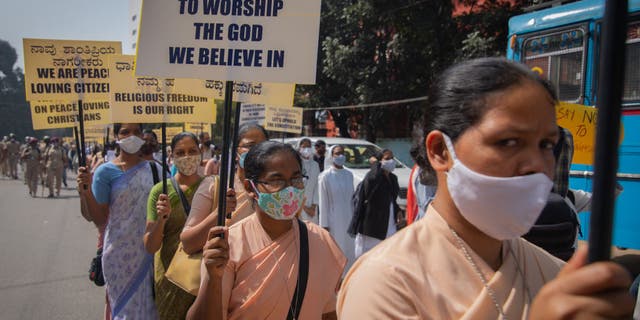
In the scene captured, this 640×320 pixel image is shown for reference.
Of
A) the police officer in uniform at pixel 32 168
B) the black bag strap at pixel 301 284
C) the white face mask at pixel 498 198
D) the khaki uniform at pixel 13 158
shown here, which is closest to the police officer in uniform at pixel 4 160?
the khaki uniform at pixel 13 158

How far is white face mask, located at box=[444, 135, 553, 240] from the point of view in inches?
52.9

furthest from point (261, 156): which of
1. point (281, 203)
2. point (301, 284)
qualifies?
point (301, 284)

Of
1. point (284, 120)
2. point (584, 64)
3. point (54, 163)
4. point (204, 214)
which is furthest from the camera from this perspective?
point (54, 163)

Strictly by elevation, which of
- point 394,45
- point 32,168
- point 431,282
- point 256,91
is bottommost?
point 32,168

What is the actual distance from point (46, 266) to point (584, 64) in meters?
7.80

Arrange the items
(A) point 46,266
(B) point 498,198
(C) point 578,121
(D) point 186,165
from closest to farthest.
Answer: (B) point 498,198 < (D) point 186,165 < (C) point 578,121 < (A) point 46,266

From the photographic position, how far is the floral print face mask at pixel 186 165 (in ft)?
14.0

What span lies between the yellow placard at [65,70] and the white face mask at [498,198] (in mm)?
4041

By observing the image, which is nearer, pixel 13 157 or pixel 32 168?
pixel 32 168

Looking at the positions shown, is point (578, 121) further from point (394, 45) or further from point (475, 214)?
point (394, 45)

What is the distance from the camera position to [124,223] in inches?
171

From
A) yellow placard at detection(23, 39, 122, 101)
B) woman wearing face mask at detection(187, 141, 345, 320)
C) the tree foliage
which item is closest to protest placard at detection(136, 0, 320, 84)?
woman wearing face mask at detection(187, 141, 345, 320)

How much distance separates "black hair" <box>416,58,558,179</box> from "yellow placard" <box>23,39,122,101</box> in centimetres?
387

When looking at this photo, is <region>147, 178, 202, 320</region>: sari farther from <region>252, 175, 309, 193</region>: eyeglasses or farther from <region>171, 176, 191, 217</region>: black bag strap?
<region>252, 175, 309, 193</region>: eyeglasses
